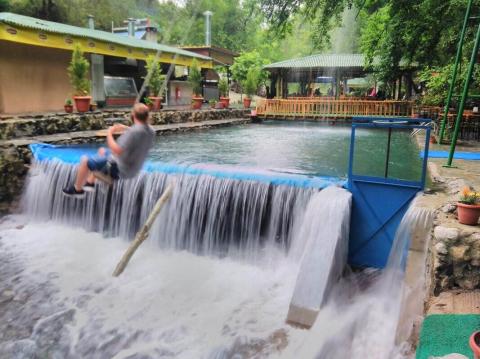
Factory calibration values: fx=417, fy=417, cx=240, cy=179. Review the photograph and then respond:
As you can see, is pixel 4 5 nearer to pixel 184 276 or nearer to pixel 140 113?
pixel 140 113

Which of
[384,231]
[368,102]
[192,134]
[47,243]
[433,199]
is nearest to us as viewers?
[433,199]

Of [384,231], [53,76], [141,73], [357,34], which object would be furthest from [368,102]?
[357,34]

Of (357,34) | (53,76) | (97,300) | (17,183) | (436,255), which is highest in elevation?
(357,34)

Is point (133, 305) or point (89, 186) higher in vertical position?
point (89, 186)

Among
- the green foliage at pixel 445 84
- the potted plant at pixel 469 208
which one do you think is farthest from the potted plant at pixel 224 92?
the potted plant at pixel 469 208

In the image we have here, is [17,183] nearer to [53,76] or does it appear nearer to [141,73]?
[53,76]

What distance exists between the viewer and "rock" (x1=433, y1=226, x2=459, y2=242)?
476cm

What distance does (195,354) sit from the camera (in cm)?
547

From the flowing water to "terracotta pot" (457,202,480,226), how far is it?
0.91 meters

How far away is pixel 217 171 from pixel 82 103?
8.54 meters

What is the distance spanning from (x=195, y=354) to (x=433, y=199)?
4.15 metres

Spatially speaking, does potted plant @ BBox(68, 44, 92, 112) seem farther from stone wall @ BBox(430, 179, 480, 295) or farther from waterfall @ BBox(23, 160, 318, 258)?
stone wall @ BBox(430, 179, 480, 295)

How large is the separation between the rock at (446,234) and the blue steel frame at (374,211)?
1.95m

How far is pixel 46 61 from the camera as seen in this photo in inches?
673
